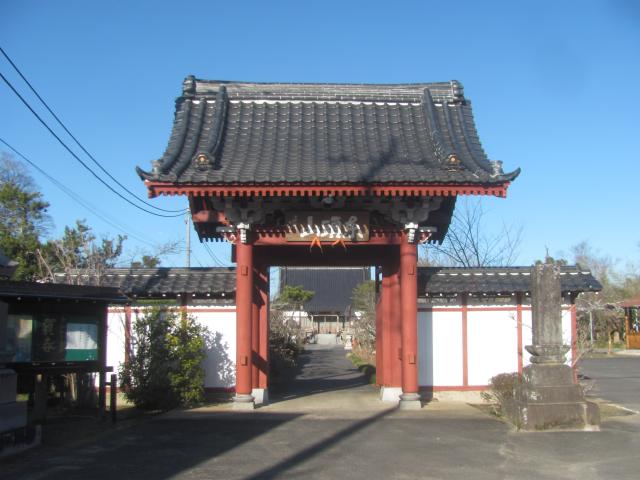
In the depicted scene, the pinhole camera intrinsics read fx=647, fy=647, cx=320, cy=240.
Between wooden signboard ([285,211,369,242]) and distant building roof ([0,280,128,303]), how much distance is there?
3.43 m

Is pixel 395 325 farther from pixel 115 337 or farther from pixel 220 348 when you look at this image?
pixel 115 337

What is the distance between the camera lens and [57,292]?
10453 millimetres

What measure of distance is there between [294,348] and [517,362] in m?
15.5

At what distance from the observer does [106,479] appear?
723 centimetres

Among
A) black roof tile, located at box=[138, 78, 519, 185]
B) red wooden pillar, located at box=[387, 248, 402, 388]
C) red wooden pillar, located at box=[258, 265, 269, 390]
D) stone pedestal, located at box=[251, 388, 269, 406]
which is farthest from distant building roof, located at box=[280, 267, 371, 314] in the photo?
stone pedestal, located at box=[251, 388, 269, 406]

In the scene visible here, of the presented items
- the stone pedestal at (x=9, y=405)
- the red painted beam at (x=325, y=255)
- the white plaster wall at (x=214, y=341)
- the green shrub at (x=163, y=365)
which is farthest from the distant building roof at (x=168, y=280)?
the stone pedestal at (x=9, y=405)

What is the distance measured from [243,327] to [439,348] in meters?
4.21

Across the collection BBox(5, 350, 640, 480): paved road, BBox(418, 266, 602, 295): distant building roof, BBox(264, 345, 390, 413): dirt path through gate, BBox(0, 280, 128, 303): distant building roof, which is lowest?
BBox(264, 345, 390, 413): dirt path through gate

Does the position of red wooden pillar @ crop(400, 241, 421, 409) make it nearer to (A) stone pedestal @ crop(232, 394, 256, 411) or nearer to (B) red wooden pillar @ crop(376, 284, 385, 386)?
(B) red wooden pillar @ crop(376, 284, 385, 386)

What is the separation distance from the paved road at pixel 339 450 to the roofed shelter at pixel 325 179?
1573 mm

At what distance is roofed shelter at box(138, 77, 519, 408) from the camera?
11672 mm

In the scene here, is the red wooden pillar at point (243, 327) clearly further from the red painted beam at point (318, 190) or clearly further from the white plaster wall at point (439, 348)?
the white plaster wall at point (439, 348)

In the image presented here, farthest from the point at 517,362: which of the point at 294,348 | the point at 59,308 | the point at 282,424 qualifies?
the point at 294,348

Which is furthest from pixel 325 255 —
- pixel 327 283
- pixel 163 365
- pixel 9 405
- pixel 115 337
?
pixel 327 283
